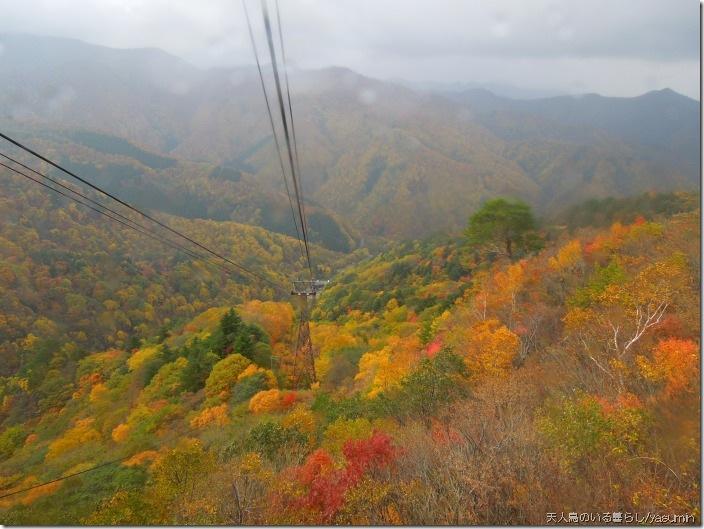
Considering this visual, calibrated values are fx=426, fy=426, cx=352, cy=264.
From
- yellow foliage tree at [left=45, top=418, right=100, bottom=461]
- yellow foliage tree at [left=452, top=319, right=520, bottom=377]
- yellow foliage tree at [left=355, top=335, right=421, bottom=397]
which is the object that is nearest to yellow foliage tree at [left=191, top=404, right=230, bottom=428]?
yellow foliage tree at [left=355, top=335, right=421, bottom=397]

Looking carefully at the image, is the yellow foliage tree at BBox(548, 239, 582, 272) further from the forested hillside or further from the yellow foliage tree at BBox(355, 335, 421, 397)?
the yellow foliage tree at BBox(355, 335, 421, 397)

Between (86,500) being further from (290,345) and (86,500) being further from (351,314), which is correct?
(351,314)

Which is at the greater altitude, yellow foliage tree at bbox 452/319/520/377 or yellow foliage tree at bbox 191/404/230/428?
yellow foliage tree at bbox 452/319/520/377

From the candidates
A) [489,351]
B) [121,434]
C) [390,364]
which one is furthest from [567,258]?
[121,434]

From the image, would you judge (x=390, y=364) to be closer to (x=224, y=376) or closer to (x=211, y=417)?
(x=211, y=417)

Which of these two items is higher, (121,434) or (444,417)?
(444,417)

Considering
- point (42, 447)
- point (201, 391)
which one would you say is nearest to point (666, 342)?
point (201, 391)

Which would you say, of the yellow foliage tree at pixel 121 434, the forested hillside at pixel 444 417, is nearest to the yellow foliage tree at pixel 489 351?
the forested hillside at pixel 444 417

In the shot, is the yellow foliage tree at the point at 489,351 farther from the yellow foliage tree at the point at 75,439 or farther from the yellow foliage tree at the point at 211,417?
the yellow foliage tree at the point at 75,439

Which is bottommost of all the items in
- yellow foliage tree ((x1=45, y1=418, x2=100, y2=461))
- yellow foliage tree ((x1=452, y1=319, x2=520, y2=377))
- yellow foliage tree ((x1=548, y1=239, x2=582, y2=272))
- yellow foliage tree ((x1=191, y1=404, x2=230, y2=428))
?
yellow foliage tree ((x1=45, y1=418, x2=100, y2=461))
